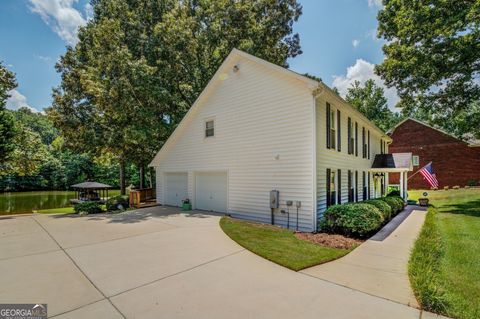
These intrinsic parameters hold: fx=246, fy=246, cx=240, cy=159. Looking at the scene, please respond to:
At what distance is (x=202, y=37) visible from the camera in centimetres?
1725

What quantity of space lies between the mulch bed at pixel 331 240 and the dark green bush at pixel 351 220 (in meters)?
0.37

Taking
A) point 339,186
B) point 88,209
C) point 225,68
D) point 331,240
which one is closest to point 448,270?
point 331,240

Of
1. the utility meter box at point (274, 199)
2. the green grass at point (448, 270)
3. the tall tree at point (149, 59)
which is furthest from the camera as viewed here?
the tall tree at point (149, 59)

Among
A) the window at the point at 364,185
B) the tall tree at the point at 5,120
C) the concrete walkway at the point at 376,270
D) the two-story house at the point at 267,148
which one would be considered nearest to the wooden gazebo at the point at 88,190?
the tall tree at the point at 5,120

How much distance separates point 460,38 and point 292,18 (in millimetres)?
10931

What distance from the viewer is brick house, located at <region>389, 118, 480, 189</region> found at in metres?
24.3

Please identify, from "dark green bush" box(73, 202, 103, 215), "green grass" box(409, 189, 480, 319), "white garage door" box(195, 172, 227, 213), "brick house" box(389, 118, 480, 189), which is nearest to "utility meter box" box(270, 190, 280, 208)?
"white garage door" box(195, 172, 227, 213)

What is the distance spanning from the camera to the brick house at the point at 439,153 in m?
24.3

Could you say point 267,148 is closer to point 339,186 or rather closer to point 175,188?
point 339,186

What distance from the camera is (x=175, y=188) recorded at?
48.6ft

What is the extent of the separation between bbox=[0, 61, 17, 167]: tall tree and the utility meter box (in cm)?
1662

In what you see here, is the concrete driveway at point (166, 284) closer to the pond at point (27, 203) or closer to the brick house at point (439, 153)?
the pond at point (27, 203)

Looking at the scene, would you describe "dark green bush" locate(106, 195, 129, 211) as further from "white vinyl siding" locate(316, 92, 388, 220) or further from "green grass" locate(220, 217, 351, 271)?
"white vinyl siding" locate(316, 92, 388, 220)

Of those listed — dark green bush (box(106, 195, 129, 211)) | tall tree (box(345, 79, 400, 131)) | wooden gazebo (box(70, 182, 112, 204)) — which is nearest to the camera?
dark green bush (box(106, 195, 129, 211))
